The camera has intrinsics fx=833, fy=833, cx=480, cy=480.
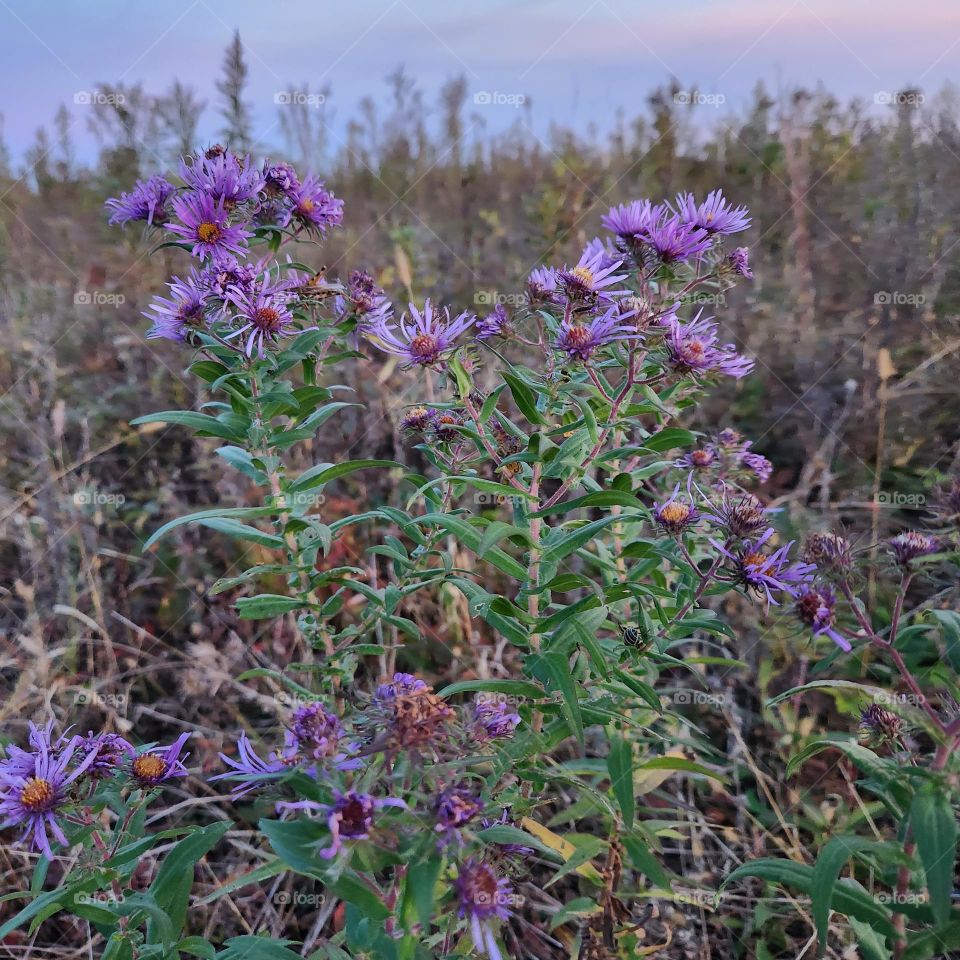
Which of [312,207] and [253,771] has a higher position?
[312,207]

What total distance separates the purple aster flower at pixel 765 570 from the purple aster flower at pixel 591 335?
0.36m

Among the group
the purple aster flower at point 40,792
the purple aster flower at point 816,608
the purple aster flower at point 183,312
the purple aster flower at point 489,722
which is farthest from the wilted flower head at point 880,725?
the purple aster flower at point 183,312

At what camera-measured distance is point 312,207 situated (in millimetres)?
1634

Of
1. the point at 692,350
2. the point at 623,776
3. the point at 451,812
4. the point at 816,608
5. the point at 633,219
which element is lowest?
the point at 623,776

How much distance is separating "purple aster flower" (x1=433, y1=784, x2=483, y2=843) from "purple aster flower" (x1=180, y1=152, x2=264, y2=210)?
3.61 feet

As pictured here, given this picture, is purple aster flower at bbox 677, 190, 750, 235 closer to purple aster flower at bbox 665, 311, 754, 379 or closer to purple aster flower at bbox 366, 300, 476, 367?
purple aster flower at bbox 665, 311, 754, 379

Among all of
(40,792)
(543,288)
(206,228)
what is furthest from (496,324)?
(40,792)

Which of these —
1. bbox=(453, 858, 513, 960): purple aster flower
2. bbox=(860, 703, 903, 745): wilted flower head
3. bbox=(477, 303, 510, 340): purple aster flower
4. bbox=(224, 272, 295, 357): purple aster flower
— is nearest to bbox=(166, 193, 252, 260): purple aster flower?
bbox=(224, 272, 295, 357): purple aster flower

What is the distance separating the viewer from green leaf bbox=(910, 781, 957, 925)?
3.24 feet

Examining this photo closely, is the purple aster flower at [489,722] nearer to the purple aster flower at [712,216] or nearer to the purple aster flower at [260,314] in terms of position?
the purple aster flower at [260,314]

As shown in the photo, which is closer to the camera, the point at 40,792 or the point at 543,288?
the point at 40,792

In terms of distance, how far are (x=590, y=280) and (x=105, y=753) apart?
3.62 ft

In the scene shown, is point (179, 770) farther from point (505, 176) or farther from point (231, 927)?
point (505, 176)

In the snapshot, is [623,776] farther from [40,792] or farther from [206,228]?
[206,228]
